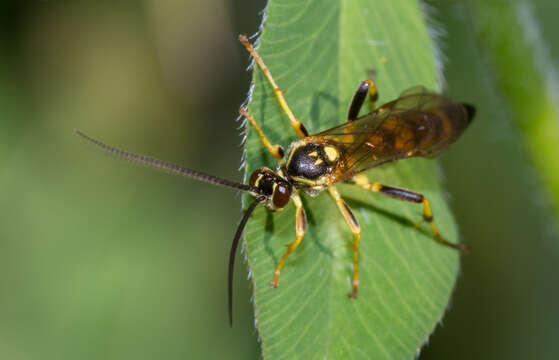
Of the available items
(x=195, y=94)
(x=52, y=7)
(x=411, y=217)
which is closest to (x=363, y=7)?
(x=411, y=217)

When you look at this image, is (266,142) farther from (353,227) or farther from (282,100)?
(353,227)

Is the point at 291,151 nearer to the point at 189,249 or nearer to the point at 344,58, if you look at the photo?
the point at 344,58

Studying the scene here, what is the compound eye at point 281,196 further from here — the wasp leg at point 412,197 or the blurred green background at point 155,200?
the blurred green background at point 155,200

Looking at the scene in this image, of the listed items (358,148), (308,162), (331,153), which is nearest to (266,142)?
(308,162)

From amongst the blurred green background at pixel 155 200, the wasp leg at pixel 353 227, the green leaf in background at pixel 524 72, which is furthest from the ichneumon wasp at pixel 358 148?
the blurred green background at pixel 155 200

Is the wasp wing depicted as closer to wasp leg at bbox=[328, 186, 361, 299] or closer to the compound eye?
wasp leg at bbox=[328, 186, 361, 299]
